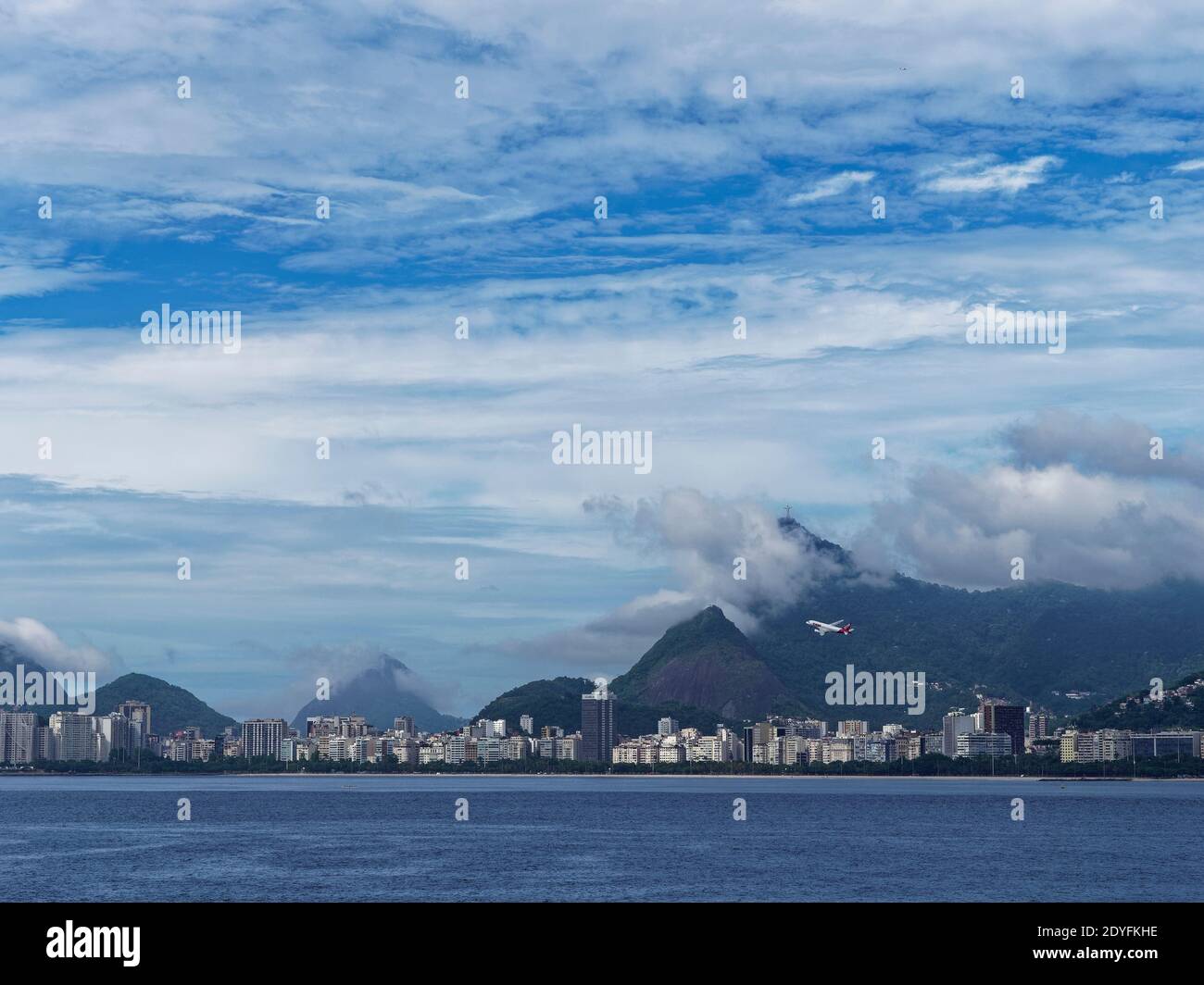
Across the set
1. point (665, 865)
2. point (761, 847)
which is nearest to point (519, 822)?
point (761, 847)

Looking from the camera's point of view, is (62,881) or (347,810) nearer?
(62,881)

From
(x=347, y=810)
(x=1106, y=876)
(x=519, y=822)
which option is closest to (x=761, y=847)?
(x=1106, y=876)
